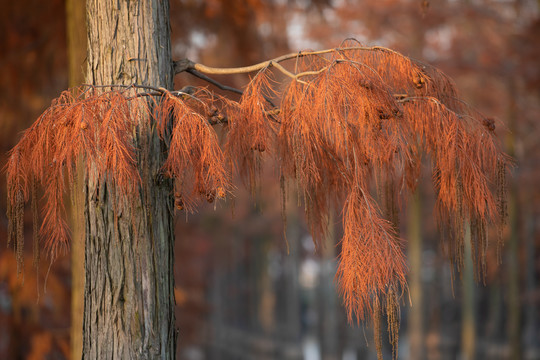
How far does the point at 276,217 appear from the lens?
20875mm

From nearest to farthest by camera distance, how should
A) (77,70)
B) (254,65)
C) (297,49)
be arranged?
(254,65) < (77,70) < (297,49)

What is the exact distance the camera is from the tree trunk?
9.02 feet

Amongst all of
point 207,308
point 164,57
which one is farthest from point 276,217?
point 164,57

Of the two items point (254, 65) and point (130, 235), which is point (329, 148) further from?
point (130, 235)

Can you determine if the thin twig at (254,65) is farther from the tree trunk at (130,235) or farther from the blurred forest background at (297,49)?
the blurred forest background at (297,49)

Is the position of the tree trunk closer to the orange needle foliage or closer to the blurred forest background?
the orange needle foliage

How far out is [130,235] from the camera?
9.13 feet

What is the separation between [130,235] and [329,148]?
106 cm

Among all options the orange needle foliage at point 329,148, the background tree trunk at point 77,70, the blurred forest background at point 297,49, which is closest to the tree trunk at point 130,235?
the orange needle foliage at point 329,148

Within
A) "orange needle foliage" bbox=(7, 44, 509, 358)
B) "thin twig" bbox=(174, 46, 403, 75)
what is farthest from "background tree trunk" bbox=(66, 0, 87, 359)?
"orange needle foliage" bbox=(7, 44, 509, 358)

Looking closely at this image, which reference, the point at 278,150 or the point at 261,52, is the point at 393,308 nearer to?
the point at 278,150

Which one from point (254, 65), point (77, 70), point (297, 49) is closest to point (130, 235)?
point (254, 65)

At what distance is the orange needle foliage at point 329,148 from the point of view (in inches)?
93.4

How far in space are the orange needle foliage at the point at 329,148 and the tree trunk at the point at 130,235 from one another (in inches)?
5.3
